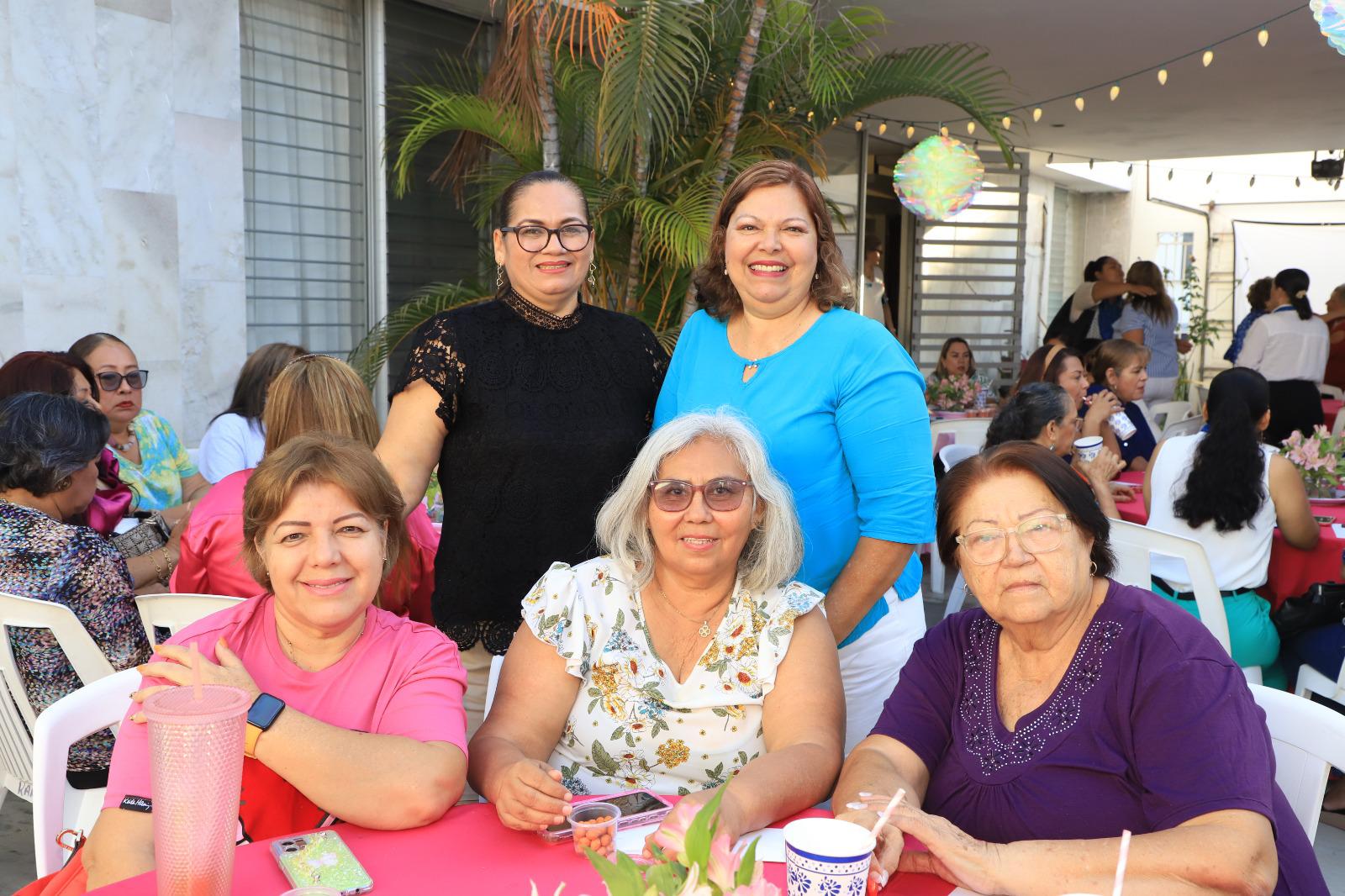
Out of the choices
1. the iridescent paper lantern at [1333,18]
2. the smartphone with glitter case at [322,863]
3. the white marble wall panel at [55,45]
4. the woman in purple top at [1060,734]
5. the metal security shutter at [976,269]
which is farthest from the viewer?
the metal security shutter at [976,269]

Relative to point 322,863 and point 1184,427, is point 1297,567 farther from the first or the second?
point 322,863

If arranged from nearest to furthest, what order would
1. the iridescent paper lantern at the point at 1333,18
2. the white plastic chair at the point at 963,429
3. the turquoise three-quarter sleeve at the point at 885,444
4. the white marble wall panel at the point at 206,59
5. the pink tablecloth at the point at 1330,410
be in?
1. the turquoise three-quarter sleeve at the point at 885,444
2. the iridescent paper lantern at the point at 1333,18
3. the white marble wall panel at the point at 206,59
4. the white plastic chair at the point at 963,429
5. the pink tablecloth at the point at 1330,410

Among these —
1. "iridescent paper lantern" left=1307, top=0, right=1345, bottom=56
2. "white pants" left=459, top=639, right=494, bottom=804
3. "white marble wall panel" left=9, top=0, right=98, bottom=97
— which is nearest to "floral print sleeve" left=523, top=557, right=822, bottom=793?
"white pants" left=459, top=639, right=494, bottom=804

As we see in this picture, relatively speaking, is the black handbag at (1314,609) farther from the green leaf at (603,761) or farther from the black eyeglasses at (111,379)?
the black eyeglasses at (111,379)

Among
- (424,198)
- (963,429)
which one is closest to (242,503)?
(424,198)

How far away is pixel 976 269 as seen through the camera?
47.8 ft

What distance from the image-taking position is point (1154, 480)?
13.8 ft

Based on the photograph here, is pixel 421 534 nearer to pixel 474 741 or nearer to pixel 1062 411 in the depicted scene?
pixel 474 741

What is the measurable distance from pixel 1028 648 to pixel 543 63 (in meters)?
4.60

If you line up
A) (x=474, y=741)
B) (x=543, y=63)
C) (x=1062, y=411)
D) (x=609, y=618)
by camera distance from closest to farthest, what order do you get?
(x=474, y=741) → (x=609, y=618) → (x=1062, y=411) → (x=543, y=63)

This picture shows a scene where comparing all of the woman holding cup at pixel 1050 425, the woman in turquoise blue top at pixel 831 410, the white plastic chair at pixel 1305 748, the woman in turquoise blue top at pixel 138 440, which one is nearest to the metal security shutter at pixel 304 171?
the woman in turquoise blue top at pixel 138 440

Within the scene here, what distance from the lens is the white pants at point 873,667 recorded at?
244 centimetres

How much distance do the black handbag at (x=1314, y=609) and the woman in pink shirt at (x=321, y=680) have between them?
3.14 meters

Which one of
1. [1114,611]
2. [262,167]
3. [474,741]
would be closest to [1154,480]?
[1114,611]
